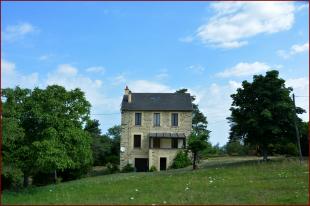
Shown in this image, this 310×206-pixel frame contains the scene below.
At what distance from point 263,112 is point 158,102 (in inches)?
776

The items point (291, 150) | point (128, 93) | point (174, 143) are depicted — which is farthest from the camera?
point (128, 93)

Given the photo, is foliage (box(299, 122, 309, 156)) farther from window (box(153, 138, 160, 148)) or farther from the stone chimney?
the stone chimney

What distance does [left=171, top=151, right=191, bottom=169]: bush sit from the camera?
175 feet

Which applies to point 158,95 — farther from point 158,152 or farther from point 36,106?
point 36,106

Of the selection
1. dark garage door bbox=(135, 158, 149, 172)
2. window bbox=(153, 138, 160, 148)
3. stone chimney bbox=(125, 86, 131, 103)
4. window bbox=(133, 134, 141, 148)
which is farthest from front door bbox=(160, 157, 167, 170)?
stone chimney bbox=(125, 86, 131, 103)

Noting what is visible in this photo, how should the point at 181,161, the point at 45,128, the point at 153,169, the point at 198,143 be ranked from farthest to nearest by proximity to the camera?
the point at 181,161 → the point at 153,169 → the point at 198,143 → the point at 45,128

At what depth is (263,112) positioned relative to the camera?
40.1 metres

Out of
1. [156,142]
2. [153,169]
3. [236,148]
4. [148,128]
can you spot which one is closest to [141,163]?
[156,142]

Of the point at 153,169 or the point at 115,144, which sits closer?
the point at 153,169

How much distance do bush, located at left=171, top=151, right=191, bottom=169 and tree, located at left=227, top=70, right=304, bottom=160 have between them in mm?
10510

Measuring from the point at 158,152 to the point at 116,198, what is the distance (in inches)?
1435

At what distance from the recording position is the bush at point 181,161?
175ft

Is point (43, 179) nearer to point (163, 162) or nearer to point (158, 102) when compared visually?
point (163, 162)

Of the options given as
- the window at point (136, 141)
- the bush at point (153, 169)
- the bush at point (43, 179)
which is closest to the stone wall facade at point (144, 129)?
the window at point (136, 141)
